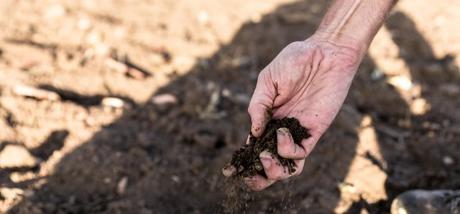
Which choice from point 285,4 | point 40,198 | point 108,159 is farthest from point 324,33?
point 285,4

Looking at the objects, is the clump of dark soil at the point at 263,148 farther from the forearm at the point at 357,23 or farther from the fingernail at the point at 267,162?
the forearm at the point at 357,23

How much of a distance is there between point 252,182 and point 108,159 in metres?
0.84

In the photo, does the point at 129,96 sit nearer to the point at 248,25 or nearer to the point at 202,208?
the point at 202,208

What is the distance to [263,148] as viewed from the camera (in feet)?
7.25

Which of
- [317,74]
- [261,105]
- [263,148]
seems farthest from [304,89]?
[263,148]

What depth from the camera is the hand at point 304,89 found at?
7.29 feet

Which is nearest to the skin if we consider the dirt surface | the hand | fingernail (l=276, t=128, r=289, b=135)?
the hand

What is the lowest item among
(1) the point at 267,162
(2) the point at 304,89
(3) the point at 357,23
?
(1) the point at 267,162

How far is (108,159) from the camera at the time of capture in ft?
8.82

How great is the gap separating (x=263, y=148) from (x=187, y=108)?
3.21 ft

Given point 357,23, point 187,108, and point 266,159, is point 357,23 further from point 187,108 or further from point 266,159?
point 187,108

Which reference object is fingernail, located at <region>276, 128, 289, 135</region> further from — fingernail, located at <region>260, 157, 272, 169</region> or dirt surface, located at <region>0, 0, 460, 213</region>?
dirt surface, located at <region>0, 0, 460, 213</region>

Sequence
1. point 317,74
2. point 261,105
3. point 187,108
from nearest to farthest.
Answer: point 261,105, point 317,74, point 187,108

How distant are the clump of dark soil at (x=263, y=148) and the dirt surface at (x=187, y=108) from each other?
0.14 m
